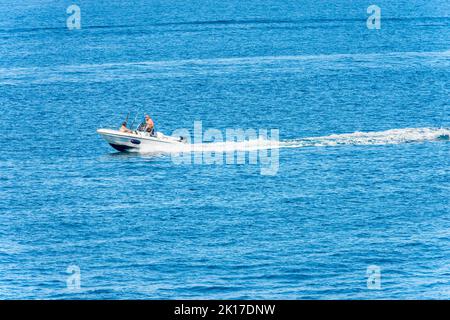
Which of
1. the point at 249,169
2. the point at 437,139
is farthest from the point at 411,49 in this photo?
the point at 249,169

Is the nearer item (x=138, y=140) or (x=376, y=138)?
(x=138, y=140)

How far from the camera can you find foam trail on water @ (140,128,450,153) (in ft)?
368

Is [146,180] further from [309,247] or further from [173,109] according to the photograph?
[173,109]

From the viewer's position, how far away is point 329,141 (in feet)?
374

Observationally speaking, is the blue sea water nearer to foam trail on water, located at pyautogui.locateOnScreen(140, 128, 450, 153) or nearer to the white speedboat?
foam trail on water, located at pyautogui.locateOnScreen(140, 128, 450, 153)

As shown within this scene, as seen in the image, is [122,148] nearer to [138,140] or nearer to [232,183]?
[138,140]

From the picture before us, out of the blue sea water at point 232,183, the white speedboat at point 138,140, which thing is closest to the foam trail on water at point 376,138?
the blue sea water at point 232,183

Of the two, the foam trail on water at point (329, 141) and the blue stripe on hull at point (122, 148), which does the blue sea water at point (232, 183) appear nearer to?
the foam trail on water at point (329, 141)

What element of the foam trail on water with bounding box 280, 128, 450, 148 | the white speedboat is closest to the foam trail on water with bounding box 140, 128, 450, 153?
the foam trail on water with bounding box 280, 128, 450, 148

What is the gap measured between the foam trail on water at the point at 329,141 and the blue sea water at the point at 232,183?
0.38 m

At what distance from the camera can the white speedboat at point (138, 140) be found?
112 meters

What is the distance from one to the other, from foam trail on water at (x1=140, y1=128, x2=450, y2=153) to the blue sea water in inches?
15.1

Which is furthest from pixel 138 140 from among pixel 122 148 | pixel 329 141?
pixel 329 141

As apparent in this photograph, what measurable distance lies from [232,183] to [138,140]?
48.8 feet
